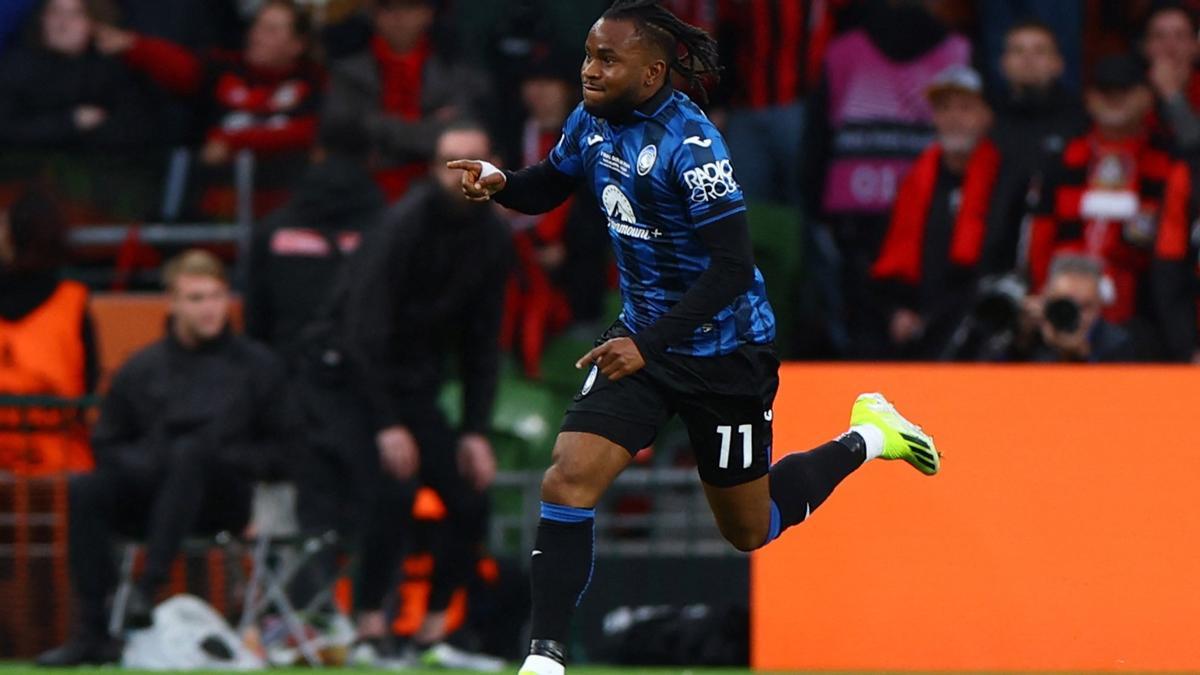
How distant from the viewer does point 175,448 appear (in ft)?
31.9

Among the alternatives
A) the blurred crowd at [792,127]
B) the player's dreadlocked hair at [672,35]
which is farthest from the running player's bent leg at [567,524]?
the blurred crowd at [792,127]

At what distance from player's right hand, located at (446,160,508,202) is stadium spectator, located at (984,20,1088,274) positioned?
477 cm

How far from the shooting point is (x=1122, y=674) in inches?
363

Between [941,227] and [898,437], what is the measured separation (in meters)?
3.35

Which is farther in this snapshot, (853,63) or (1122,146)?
(853,63)

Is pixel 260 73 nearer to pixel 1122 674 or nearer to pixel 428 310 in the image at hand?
pixel 428 310

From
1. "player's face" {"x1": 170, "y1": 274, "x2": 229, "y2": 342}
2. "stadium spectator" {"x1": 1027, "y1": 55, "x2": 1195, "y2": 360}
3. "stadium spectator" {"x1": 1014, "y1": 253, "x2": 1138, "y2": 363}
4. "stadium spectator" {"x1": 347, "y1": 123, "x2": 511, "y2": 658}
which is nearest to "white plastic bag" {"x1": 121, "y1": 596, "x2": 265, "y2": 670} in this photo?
"stadium spectator" {"x1": 347, "y1": 123, "x2": 511, "y2": 658}

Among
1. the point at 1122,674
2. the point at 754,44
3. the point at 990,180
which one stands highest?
the point at 754,44

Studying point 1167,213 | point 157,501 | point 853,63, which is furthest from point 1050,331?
point 157,501

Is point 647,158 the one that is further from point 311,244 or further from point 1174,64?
point 1174,64

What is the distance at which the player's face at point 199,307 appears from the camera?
1010cm

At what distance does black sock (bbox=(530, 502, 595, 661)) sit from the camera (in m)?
6.71

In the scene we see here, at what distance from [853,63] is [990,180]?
1.14m

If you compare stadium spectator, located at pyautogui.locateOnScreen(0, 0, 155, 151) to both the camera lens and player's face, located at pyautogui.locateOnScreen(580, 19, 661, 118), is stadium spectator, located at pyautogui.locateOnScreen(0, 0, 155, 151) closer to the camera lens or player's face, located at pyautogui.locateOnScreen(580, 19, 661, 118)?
the camera lens
